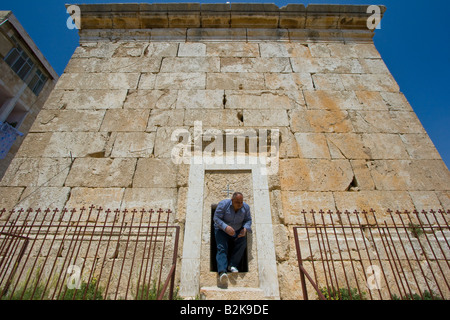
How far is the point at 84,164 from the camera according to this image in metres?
4.11

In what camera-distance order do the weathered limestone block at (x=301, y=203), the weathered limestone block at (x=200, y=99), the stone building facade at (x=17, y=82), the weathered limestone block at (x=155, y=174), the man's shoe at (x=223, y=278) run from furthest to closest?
the stone building facade at (x=17, y=82) < the weathered limestone block at (x=200, y=99) < the weathered limestone block at (x=155, y=174) < the weathered limestone block at (x=301, y=203) < the man's shoe at (x=223, y=278)

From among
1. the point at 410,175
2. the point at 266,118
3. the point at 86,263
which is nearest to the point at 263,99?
the point at 266,118

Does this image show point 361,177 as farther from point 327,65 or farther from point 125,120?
point 125,120

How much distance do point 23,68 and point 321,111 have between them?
43.1ft

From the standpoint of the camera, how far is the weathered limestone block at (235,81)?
5.03 m

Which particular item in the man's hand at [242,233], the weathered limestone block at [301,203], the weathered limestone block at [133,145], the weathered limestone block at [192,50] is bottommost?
the man's hand at [242,233]

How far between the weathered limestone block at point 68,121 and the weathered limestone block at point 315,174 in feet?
11.4

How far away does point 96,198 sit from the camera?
12.3ft

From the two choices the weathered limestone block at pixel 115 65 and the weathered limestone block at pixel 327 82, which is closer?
the weathered limestone block at pixel 327 82

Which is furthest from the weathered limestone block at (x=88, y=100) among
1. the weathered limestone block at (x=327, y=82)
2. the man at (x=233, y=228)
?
the weathered limestone block at (x=327, y=82)

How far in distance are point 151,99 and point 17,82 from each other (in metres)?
10.1

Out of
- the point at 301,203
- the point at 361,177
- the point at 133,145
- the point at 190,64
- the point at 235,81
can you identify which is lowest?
the point at 301,203

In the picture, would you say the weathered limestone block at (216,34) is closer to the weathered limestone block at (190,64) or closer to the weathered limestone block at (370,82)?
the weathered limestone block at (190,64)

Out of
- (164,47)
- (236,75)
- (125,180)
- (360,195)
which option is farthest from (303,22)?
(125,180)
